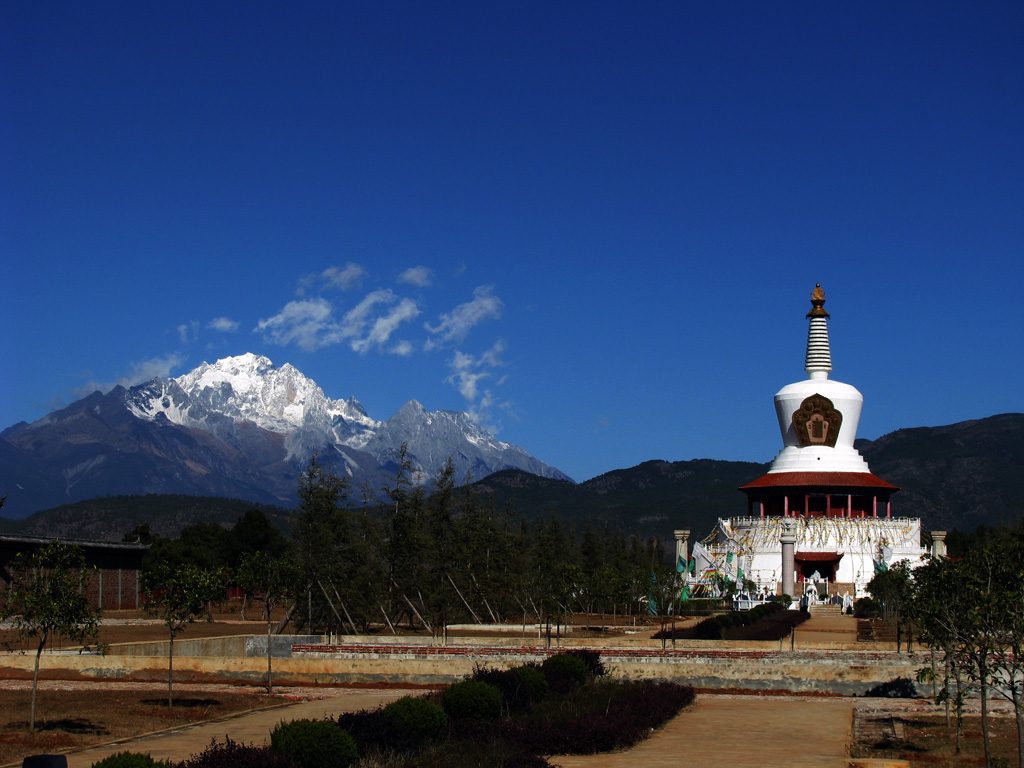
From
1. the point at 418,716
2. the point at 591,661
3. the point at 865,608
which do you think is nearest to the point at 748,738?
the point at 418,716

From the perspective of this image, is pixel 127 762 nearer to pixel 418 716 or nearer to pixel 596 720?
pixel 418 716

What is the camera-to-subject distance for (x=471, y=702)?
73.0ft

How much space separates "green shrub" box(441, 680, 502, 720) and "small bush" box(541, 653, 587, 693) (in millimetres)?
4606

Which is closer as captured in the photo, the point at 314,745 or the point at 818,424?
the point at 314,745

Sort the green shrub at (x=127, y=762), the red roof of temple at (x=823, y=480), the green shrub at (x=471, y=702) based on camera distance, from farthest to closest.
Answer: the red roof of temple at (x=823, y=480) → the green shrub at (x=471, y=702) → the green shrub at (x=127, y=762)

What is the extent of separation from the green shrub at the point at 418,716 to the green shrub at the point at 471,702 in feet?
5.48

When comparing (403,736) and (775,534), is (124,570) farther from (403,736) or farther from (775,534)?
(403,736)

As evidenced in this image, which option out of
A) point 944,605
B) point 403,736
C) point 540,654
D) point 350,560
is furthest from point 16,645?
point 944,605

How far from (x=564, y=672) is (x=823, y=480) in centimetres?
5884

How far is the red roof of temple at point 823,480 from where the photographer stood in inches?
3223

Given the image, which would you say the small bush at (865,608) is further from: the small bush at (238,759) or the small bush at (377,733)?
the small bush at (238,759)

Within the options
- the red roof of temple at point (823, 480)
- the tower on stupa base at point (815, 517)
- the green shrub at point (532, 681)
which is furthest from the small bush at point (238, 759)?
the red roof of temple at point (823, 480)

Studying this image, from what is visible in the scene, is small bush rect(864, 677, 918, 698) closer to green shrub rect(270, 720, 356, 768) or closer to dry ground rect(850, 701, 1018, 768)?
dry ground rect(850, 701, 1018, 768)

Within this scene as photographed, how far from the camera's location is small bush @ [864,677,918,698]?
29.8 m
